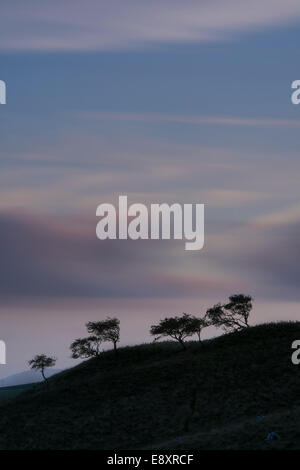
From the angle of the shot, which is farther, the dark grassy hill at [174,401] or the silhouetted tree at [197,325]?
the silhouetted tree at [197,325]

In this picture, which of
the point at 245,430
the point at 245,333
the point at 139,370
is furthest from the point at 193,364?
the point at 245,430

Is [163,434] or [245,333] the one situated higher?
[245,333]

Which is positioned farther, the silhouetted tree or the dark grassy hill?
the silhouetted tree

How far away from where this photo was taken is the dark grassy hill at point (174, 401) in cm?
6222

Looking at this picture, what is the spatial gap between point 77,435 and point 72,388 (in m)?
22.4

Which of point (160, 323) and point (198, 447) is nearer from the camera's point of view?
point (198, 447)

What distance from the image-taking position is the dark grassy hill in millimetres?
62219

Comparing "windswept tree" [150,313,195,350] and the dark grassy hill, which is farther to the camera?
"windswept tree" [150,313,195,350]

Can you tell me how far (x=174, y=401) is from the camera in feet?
267
